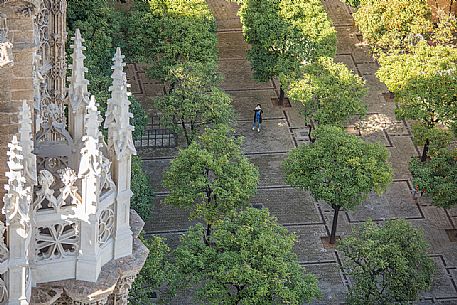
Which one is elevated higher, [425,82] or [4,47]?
[4,47]

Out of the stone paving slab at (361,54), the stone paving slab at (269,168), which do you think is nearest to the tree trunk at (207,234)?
the stone paving slab at (269,168)

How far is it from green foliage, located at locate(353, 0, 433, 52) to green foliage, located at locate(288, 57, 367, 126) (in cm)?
600

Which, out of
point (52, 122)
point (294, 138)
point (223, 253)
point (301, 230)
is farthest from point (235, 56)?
point (52, 122)

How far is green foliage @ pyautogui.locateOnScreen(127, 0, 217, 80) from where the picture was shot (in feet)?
236

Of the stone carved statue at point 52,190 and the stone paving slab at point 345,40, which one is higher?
the stone carved statue at point 52,190

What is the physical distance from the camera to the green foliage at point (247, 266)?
54.1 metres

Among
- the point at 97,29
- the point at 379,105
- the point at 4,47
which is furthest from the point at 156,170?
the point at 4,47

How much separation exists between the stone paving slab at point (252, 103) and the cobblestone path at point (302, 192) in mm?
55

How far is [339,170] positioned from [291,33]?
1254 centimetres

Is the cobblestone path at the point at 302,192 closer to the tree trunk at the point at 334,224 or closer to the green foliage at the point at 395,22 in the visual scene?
the tree trunk at the point at 334,224

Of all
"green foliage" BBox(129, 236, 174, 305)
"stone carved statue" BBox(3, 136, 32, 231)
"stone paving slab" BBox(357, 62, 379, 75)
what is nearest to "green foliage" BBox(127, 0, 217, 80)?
"stone paving slab" BBox(357, 62, 379, 75)

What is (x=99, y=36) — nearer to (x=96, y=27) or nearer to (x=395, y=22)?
(x=96, y=27)

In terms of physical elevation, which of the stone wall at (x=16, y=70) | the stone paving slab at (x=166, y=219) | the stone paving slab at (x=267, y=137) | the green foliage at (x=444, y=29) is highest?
the stone wall at (x=16, y=70)

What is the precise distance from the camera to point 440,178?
215 feet
